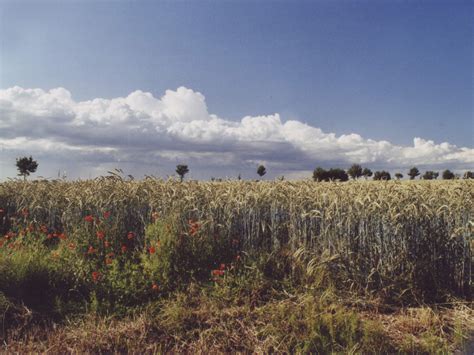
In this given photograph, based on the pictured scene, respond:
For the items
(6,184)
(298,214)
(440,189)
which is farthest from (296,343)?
(6,184)

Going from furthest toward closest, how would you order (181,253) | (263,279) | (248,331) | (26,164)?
→ (26,164), (181,253), (263,279), (248,331)

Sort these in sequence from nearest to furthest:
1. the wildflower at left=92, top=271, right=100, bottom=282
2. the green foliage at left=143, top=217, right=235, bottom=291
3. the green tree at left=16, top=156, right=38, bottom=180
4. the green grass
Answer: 1. the green grass
2. the wildflower at left=92, top=271, right=100, bottom=282
3. the green foliage at left=143, top=217, right=235, bottom=291
4. the green tree at left=16, top=156, right=38, bottom=180

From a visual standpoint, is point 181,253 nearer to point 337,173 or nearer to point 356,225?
point 356,225

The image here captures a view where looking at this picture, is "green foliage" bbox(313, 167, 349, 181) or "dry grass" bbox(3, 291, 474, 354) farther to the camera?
"green foliage" bbox(313, 167, 349, 181)

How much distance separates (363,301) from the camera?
18.6ft

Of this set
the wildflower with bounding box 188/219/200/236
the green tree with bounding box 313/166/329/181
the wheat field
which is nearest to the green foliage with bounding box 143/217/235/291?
the wildflower with bounding box 188/219/200/236

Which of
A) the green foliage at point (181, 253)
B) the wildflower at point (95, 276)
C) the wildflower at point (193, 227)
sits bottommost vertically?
the wildflower at point (95, 276)

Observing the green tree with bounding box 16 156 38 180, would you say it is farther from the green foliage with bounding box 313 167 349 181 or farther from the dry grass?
the dry grass

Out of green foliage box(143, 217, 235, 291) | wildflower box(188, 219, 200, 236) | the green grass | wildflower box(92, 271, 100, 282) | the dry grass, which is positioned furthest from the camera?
wildflower box(188, 219, 200, 236)

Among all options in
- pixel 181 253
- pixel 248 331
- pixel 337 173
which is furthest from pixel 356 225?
pixel 337 173

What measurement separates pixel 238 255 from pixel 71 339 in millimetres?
2728

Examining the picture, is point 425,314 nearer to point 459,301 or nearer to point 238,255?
point 459,301

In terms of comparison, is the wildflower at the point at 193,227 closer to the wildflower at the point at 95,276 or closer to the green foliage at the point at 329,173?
the wildflower at the point at 95,276

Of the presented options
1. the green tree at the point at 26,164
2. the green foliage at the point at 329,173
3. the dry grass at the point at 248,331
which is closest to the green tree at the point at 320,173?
the green foliage at the point at 329,173
